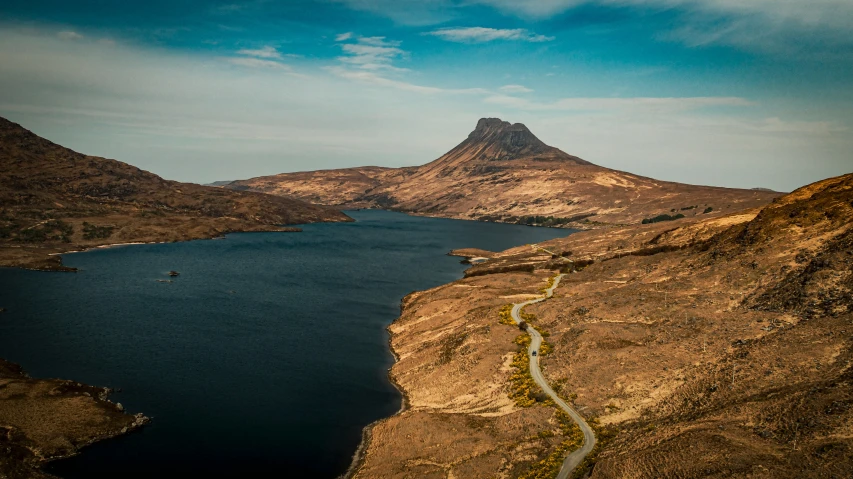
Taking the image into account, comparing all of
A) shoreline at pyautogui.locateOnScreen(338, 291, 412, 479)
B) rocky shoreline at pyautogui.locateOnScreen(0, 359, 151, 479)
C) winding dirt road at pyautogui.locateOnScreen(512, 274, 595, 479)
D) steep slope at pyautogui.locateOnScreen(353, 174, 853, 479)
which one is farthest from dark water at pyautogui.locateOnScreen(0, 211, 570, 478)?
winding dirt road at pyautogui.locateOnScreen(512, 274, 595, 479)

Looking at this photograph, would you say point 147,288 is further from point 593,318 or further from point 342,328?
point 593,318

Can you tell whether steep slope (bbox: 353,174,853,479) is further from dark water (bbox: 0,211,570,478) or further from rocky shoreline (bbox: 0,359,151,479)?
rocky shoreline (bbox: 0,359,151,479)

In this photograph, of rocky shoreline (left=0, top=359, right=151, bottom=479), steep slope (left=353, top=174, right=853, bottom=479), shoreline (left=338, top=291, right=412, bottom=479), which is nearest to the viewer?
steep slope (left=353, top=174, right=853, bottom=479)

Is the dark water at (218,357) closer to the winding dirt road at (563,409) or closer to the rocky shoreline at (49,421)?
the rocky shoreline at (49,421)

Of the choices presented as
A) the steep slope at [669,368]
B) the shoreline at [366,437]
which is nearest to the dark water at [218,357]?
the shoreline at [366,437]

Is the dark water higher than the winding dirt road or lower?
lower

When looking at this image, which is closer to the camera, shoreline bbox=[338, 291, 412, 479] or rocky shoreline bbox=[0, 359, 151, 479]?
rocky shoreline bbox=[0, 359, 151, 479]
